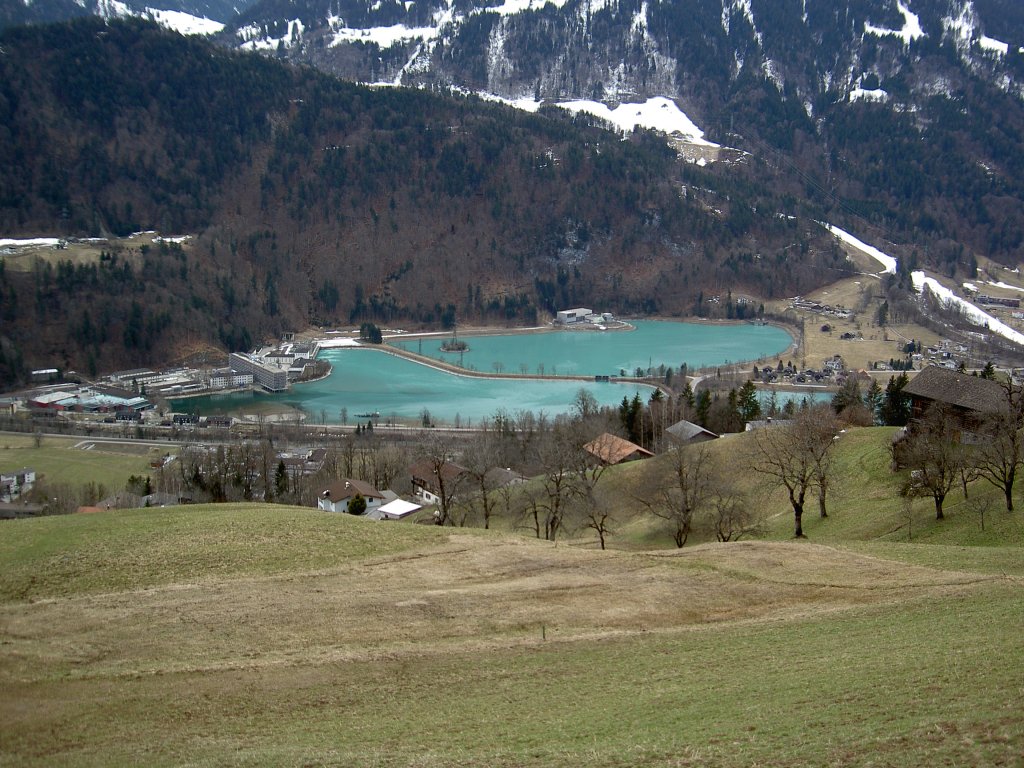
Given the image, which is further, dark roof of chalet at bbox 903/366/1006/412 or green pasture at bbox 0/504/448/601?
dark roof of chalet at bbox 903/366/1006/412

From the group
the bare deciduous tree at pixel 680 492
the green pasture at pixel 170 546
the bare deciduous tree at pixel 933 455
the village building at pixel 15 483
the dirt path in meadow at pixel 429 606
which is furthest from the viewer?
the village building at pixel 15 483

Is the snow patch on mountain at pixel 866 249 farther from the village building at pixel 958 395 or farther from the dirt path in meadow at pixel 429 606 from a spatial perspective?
the dirt path in meadow at pixel 429 606

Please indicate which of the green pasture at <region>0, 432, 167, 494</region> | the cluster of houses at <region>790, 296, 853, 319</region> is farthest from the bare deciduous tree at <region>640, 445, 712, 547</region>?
the cluster of houses at <region>790, 296, 853, 319</region>

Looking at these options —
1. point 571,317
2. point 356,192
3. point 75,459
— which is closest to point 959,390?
point 75,459

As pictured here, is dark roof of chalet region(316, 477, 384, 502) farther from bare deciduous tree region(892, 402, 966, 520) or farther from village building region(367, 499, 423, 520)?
bare deciduous tree region(892, 402, 966, 520)

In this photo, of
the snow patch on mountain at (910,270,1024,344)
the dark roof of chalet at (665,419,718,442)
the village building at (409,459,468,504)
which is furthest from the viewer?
the snow patch on mountain at (910,270,1024,344)

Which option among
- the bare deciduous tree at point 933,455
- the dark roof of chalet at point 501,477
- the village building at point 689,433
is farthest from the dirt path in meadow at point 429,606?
the village building at point 689,433

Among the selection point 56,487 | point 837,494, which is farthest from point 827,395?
point 56,487
